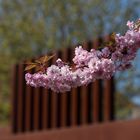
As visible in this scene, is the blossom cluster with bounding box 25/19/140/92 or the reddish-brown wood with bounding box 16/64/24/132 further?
the reddish-brown wood with bounding box 16/64/24/132

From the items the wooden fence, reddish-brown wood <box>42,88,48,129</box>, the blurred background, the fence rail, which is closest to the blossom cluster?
the fence rail

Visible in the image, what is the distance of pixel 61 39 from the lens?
24250mm

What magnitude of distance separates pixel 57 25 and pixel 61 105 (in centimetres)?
1148

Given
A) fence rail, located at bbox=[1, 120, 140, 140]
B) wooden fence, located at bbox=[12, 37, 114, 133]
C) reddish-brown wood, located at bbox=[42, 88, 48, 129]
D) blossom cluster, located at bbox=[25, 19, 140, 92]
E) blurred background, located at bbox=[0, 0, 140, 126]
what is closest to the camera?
blossom cluster, located at bbox=[25, 19, 140, 92]

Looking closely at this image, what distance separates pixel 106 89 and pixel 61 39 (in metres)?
12.9

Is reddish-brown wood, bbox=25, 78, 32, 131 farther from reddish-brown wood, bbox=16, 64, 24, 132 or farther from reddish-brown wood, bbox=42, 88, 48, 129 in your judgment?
reddish-brown wood, bbox=42, 88, 48, 129

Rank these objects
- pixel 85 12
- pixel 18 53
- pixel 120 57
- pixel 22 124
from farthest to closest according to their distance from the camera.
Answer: pixel 18 53 → pixel 85 12 → pixel 22 124 → pixel 120 57

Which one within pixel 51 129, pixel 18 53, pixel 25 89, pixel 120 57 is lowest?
pixel 120 57

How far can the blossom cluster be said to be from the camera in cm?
245

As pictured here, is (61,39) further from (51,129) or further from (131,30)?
(131,30)

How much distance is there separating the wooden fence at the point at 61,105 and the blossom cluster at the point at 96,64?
8766mm

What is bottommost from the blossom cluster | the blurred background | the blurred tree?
the blossom cluster

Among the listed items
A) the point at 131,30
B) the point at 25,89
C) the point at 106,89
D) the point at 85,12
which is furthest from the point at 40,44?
the point at 131,30

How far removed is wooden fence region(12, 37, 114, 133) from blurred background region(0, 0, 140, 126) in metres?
8.10
